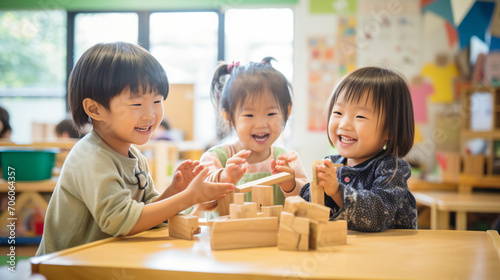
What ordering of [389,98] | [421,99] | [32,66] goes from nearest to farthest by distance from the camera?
[389,98] → [421,99] → [32,66]

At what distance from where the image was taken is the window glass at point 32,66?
208 inches

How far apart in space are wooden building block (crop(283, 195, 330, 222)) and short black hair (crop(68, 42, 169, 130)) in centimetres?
46

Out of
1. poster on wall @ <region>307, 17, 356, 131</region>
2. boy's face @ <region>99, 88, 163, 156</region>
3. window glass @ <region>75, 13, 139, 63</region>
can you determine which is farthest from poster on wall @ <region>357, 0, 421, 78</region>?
boy's face @ <region>99, 88, 163, 156</region>

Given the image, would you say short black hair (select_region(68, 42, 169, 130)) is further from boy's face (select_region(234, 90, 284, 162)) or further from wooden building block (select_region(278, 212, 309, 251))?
wooden building block (select_region(278, 212, 309, 251))

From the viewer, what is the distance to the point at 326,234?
803 mm

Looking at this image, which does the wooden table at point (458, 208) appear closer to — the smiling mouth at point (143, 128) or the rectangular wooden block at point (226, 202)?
the rectangular wooden block at point (226, 202)

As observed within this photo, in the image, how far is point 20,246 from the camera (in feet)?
8.52

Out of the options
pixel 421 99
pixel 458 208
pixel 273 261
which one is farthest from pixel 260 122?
pixel 421 99

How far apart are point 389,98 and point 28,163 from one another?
2.29m

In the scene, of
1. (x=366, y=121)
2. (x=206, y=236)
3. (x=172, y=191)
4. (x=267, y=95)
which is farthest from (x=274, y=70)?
(x=206, y=236)

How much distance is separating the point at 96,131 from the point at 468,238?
90cm

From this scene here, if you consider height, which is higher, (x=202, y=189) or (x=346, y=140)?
(x=346, y=140)

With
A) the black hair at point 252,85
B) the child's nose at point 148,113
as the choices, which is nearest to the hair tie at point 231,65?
the black hair at point 252,85

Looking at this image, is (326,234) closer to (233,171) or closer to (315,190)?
(315,190)
